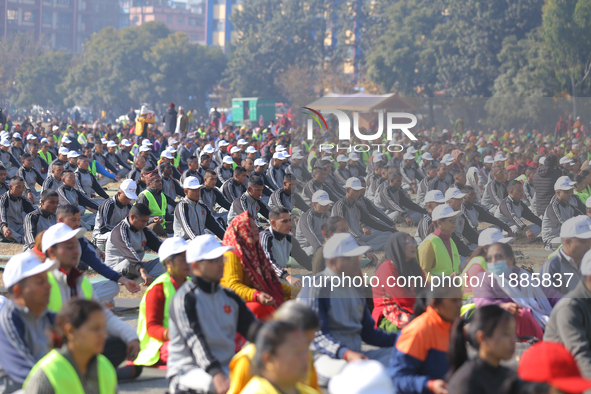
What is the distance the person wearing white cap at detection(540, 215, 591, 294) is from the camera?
583cm

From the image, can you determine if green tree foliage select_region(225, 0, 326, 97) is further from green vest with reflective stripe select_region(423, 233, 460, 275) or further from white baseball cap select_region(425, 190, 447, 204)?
green vest with reflective stripe select_region(423, 233, 460, 275)

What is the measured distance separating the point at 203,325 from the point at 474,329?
1.52 metres

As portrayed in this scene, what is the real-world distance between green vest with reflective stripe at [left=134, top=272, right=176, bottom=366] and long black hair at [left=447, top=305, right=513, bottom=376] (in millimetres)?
2077

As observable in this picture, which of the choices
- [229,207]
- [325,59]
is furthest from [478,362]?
[325,59]

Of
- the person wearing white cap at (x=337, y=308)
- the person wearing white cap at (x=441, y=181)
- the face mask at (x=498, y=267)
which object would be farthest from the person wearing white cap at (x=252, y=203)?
the person wearing white cap at (x=337, y=308)

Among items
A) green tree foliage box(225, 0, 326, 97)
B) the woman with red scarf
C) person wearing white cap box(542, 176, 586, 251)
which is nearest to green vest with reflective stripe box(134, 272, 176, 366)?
the woman with red scarf

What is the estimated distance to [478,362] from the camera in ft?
10.5

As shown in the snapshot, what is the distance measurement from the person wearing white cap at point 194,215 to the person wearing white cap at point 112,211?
24.5 inches

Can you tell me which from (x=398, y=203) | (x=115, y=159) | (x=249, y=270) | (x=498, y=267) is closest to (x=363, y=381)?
(x=249, y=270)

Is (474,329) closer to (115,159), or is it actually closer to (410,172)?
(410,172)

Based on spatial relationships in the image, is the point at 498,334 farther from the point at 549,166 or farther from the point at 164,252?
the point at 549,166

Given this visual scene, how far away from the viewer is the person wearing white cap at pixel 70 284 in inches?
175

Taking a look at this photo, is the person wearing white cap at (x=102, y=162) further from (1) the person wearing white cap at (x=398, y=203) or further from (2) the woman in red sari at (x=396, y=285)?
(2) the woman in red sari at (x=396, y=285)

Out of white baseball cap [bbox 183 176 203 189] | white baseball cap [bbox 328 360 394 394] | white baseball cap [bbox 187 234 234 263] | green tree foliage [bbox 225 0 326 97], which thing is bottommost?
white baseball cap [bbox 183 176 203 189]
